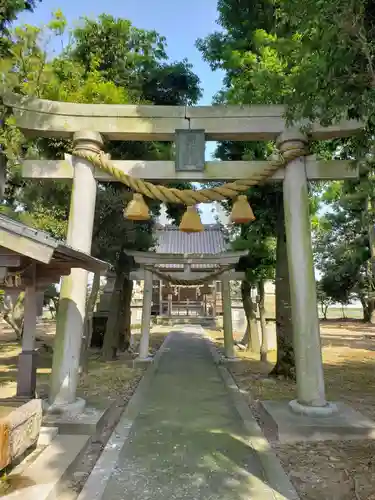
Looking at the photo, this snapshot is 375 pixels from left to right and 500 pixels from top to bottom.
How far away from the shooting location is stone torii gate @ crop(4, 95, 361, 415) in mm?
5742

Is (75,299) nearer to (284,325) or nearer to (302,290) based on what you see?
(302,290)

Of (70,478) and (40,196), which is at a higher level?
(40,196)

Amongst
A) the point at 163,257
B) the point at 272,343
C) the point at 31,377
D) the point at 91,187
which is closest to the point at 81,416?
the point at 31,377

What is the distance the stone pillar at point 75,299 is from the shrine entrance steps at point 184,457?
966 millimetres

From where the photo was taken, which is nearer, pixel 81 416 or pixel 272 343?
pixel 81 416

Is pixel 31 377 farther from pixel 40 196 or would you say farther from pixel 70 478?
pixel 40 196

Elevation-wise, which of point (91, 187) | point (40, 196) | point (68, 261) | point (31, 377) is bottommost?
point (31, 377)

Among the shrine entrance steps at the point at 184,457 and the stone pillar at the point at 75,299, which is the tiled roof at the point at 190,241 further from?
the stone pillar at the point at 75,299

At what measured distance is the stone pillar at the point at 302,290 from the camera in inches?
210

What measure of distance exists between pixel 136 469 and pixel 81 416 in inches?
58.5

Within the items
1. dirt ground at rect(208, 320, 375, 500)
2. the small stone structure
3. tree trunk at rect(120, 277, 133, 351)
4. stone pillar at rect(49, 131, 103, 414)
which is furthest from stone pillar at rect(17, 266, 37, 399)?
tree trunk at rect(120, 277, 133, 351)

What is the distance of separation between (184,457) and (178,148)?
431 cm

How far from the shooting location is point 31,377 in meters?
5.32

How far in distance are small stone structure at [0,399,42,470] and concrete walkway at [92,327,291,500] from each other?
3.00 feet
